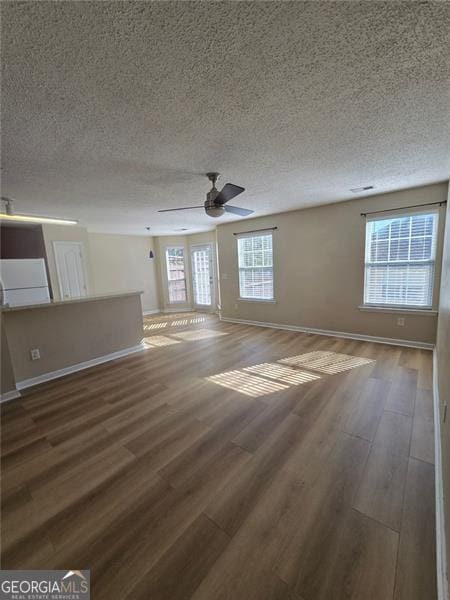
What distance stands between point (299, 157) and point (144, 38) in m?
1.74

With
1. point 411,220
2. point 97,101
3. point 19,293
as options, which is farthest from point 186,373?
point 411,220

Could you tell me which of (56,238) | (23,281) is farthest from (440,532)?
(56,238)

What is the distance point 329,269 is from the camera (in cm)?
440

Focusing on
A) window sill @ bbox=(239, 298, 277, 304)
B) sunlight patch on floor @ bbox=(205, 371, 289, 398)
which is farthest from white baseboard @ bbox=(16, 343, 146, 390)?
window sill @ bbox=(239, 298, 277, 304)

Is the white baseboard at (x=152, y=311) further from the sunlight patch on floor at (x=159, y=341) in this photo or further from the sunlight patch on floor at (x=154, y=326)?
the sunlight patch on floor at (x=159, y=341)

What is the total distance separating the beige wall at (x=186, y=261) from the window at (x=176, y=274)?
0.12 metres

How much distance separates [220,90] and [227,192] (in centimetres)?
108

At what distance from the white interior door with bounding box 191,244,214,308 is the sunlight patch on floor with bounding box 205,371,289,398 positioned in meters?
4.24

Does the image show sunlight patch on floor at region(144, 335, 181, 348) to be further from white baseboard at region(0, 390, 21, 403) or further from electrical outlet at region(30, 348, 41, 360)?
white baseboard at region(0, 390, 21, 403)

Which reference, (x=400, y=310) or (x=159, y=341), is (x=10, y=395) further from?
(x=400, y=310)

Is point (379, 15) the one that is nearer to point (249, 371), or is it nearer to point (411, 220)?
point (249, 371)

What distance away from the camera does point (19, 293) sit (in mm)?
4398

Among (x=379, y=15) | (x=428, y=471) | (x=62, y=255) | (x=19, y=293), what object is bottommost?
(x=428, y=471)

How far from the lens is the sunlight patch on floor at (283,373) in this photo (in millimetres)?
2873
